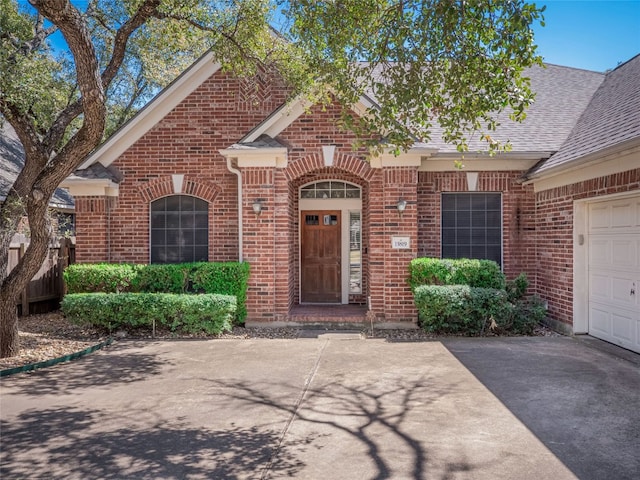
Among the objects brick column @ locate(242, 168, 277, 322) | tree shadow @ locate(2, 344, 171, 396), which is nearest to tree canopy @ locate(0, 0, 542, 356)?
tree shadow @ locate(2, 344, 171, 396)

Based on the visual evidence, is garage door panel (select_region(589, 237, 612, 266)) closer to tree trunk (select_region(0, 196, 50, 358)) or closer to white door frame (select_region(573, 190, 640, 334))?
white door frame (select_region(573, 190, 640, 334))

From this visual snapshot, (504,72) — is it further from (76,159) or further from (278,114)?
(76,159)

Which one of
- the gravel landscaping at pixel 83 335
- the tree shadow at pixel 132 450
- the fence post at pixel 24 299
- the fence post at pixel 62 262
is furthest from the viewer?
the fence post at pixel 62 262

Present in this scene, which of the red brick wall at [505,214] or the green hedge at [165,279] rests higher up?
the red brick wall at [505,214]

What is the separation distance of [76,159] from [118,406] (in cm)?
369

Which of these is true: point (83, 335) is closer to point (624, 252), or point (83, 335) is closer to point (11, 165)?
point (11, 165)

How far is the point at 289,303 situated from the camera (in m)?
9.91

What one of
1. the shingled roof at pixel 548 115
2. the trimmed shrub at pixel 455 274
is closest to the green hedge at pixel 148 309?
the trimmed shrub at pixel 455 274

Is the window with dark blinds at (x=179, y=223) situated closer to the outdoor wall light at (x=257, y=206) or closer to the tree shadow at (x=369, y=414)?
the outdoor wall light at (x=257, y=206)

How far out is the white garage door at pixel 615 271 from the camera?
7402 millimetres

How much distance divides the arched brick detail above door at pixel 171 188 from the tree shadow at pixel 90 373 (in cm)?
390

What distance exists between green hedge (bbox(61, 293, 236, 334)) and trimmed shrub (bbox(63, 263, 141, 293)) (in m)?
0.59

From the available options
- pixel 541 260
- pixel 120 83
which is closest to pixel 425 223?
pixel 541 260

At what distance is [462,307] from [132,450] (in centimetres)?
609
